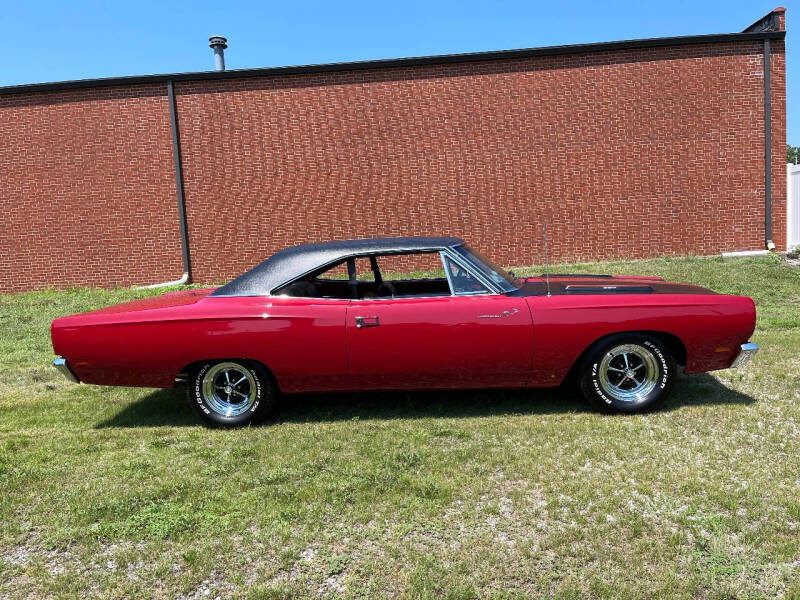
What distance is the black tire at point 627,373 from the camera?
432 centimetres

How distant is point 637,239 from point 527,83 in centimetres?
419

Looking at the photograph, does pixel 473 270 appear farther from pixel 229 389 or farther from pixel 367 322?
pixel 229 389

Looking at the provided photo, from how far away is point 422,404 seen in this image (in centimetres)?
483

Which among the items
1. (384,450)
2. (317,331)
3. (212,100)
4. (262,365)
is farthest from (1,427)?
(212,100)

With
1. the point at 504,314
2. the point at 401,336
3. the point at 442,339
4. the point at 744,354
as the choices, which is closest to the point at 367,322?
the point at 401,336

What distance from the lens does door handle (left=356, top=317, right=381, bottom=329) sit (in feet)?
14.1

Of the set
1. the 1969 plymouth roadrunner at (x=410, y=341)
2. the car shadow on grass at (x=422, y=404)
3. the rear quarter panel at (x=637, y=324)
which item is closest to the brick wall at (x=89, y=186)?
the car shadow on grass at (x=422, y=404)

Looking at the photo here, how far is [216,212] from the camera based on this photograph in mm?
13930

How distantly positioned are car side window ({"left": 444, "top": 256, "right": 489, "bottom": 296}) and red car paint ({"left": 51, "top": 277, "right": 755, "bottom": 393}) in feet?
0.30

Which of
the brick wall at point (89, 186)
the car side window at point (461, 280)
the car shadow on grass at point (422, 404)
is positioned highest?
the brick wall at point (89, 186)

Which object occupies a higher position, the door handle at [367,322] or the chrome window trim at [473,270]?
the chrome window trim at [473,270]

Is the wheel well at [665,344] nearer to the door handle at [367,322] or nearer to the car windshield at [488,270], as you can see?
the car windshield at [488,270]

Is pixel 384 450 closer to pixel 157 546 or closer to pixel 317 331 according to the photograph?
pixel 317 331

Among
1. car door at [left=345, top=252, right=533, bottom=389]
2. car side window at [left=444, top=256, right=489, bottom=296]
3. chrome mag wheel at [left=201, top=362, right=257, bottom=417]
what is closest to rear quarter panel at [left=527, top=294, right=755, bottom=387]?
car door at [left=345, top=252, right=533, bottom=389]
